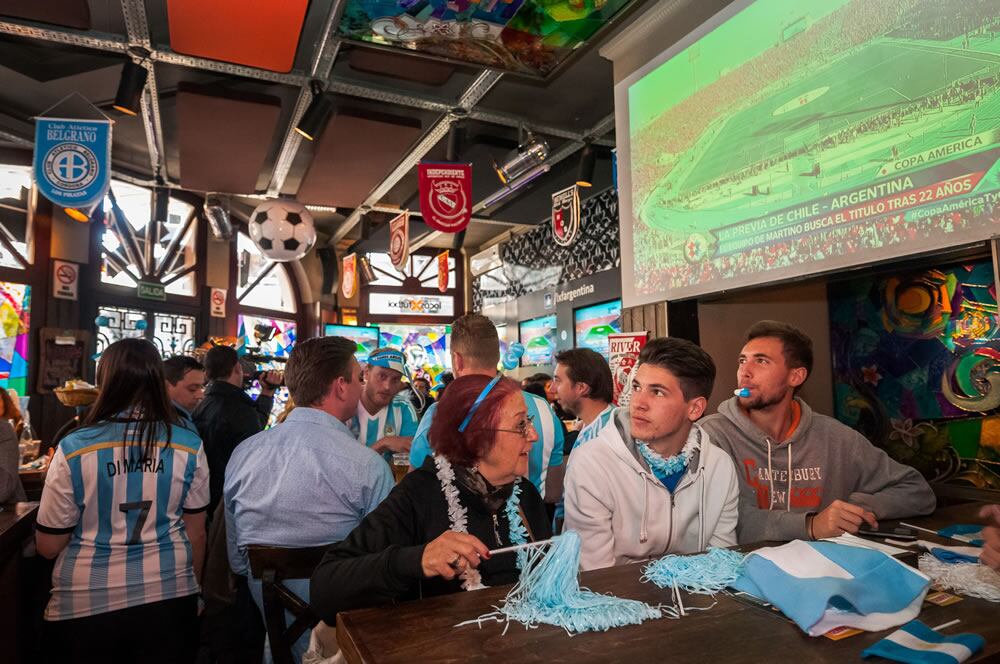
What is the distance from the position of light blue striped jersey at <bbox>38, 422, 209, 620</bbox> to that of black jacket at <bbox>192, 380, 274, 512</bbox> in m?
1.19

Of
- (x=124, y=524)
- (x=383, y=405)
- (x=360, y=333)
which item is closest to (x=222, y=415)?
(x=383, y=405)

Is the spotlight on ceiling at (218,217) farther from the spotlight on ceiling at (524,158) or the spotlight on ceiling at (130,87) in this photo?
the spotlight on ceiling at (524,158)

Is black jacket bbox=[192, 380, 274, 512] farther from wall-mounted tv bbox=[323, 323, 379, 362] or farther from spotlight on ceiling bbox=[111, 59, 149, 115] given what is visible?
wall-mounted tv bbox=[323, 323, 379, 362]

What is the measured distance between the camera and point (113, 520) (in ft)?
7.00

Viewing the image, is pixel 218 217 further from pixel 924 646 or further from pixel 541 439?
pixel 924 646

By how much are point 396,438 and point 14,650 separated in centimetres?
186

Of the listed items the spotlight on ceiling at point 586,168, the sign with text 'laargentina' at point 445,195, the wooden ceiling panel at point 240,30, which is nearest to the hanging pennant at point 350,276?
the sign with text 'laargentina' at point 445,195

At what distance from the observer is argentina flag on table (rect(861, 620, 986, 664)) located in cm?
98

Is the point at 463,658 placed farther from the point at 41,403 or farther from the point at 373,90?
the point at 41,403

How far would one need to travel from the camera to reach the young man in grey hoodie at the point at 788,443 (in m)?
2.53

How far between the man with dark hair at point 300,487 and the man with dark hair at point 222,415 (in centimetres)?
128

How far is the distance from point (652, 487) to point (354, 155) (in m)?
5.35

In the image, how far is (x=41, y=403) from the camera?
662cm

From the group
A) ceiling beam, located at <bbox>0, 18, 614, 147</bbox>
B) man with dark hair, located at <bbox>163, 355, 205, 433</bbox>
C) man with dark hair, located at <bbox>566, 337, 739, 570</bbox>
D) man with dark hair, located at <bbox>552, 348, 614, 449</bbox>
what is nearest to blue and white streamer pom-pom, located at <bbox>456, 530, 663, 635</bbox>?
man with dark hair, located at <bbox>566, 337, 739, 570</bbox>
